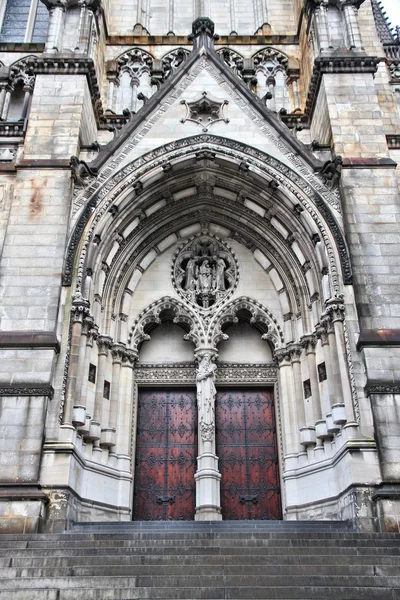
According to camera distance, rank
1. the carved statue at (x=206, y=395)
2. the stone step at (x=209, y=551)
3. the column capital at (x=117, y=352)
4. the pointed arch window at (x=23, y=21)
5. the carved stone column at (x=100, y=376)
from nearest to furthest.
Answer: the stone step at (x=209, y=551), the carved stone column at (x=100, y=376), the carved statue at (x=206, y=395), the column capital at (x=117, y=352), the pointed arch window at (x=23, y=21)

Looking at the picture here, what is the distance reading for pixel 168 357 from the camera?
1432 centimetres

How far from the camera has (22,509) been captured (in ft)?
32.2

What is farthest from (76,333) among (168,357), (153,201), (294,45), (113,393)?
(294,45)

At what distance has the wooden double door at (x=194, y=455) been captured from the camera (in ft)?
42.3

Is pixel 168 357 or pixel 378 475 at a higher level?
pixel 168 357

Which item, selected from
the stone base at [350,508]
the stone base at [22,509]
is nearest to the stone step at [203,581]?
the stone base at [22,509]

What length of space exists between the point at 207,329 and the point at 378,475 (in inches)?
205

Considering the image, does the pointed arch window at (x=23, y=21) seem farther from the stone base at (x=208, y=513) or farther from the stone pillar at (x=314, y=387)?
the stone base at (x=208, y=513)

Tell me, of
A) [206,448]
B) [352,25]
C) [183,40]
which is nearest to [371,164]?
[352,25]

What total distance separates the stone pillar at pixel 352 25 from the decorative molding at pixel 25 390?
1094 cm

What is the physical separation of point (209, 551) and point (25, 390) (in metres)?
4.39

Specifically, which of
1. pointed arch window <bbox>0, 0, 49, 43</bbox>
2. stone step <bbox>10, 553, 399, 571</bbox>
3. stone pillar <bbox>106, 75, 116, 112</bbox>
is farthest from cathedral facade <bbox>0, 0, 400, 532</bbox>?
pointed arch window <bbox>0, 0, 49, 43</bbox>

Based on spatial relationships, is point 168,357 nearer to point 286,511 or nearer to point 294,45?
point 286,511

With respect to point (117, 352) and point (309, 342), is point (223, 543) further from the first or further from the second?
point (117, 352)
